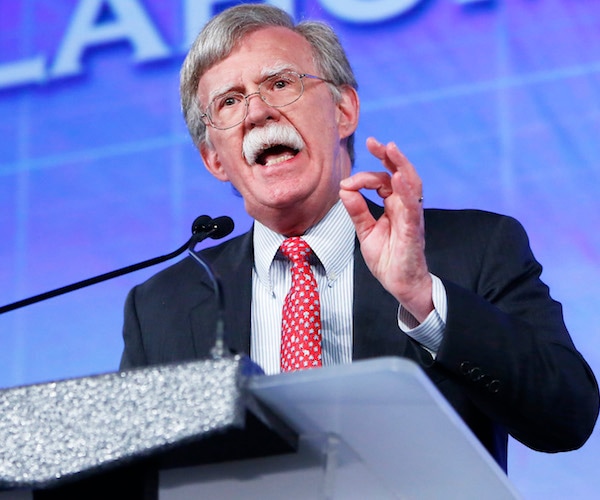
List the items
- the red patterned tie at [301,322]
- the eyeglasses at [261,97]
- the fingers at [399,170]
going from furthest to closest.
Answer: the eyeglasses at [261,97]
the red patterned tie at [301,322]
the fingers at [399,170]

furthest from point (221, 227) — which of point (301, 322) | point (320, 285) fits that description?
point (320, 285)

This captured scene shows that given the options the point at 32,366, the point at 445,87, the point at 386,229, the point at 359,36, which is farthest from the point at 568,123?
the point at 32,366

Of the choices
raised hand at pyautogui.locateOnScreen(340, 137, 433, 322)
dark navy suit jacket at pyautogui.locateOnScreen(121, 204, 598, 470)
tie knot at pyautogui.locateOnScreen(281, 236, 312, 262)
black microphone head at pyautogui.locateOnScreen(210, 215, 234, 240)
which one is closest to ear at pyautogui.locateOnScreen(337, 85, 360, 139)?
dark navy suit jacket at pyautogui.locateOnScreen(121, 204, 598, 470)

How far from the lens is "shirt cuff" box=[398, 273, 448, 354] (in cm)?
156

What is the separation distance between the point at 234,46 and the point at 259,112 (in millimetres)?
201

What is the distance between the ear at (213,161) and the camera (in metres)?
2.39

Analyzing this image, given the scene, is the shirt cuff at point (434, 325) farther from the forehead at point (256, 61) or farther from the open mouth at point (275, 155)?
the forehead at point (256, 61)

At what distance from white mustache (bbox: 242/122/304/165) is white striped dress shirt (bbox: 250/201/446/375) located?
168 millimetres

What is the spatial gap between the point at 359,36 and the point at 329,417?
5.95ft

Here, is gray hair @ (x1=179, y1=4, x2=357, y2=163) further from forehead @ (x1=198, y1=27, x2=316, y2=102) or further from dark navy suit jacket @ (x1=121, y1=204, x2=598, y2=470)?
dark navy suit jacket @ (x1=121, y1=204, x2=598, y2=470)

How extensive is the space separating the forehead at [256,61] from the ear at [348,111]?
12 cm

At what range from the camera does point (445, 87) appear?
2588mm

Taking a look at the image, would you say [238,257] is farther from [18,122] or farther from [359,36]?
[18,122]

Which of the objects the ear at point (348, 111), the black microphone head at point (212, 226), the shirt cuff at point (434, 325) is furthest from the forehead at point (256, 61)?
the shirt cuff at point (434, 325)
